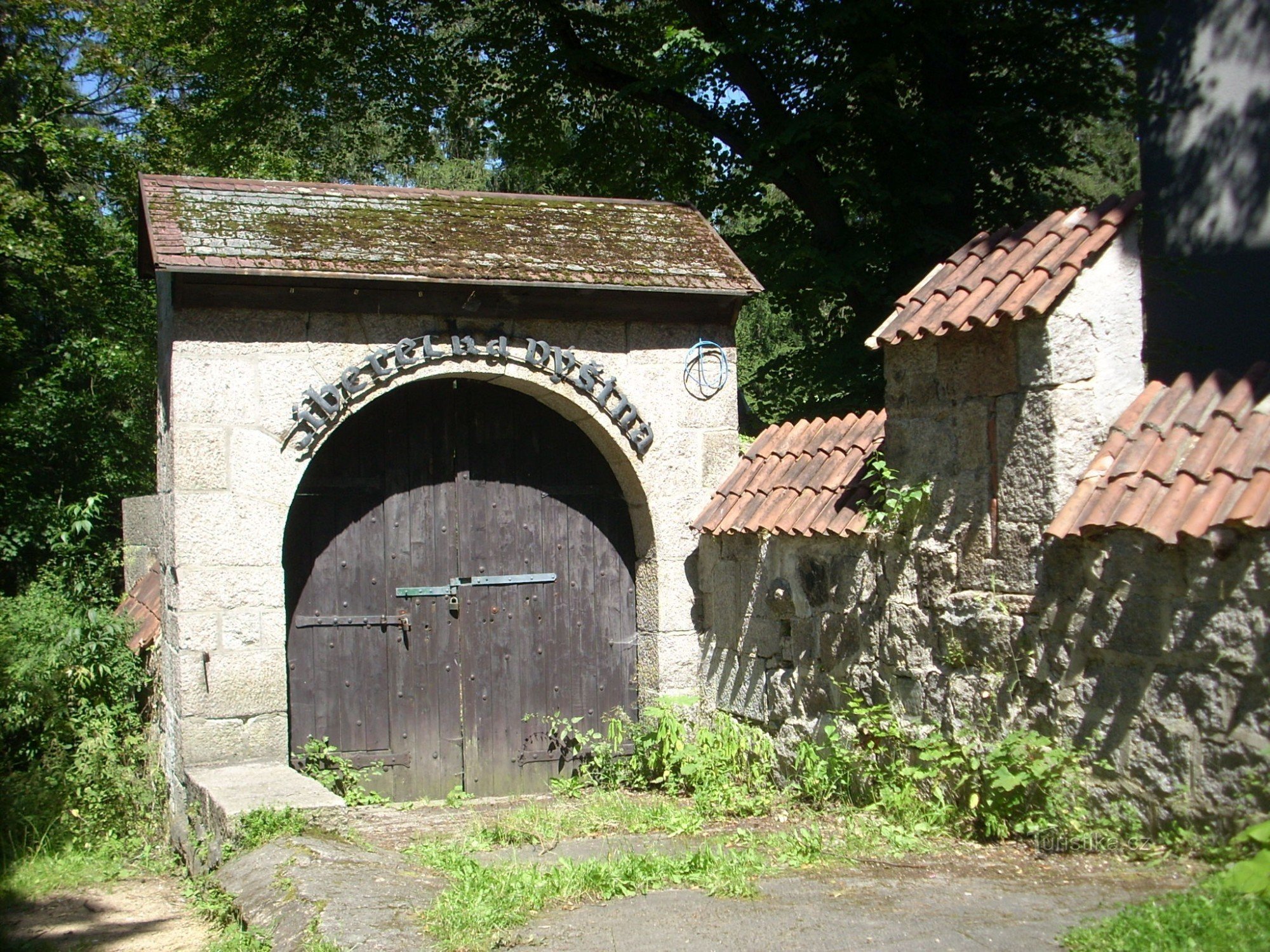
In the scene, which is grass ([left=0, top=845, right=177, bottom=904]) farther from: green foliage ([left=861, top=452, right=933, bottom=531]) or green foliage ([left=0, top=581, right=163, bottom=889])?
green foliage ([left=861, top=452, right=933, bottom=531])

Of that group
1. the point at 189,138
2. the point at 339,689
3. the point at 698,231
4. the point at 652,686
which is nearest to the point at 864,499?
the point at 652,686

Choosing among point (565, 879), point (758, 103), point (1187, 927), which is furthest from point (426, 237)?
point (758, 103)

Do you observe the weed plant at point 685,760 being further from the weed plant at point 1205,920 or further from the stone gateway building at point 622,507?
the weed plant at point 1205,920

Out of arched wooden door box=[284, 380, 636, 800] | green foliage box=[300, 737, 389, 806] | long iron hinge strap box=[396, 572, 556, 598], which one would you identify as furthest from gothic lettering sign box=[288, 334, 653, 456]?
green foliage box=[300, 737, 389, 806]

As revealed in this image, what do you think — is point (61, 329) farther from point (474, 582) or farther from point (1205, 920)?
point (1205, 920)

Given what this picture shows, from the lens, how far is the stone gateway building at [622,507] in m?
4.17

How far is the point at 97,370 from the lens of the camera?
11547 mm

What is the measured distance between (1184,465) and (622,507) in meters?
3.78

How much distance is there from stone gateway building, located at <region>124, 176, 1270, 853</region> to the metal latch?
0.02 meters

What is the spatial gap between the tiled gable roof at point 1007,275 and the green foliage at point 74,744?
4.77 meters

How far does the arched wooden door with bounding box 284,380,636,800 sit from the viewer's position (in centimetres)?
655

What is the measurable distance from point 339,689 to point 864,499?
3.13 metres

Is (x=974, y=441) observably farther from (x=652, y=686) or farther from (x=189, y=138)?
(x=189, y=138)

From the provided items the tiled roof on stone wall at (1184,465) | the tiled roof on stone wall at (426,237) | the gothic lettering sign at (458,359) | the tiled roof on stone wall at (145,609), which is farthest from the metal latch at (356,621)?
the tiled roof on stone wall at (1184,465)
